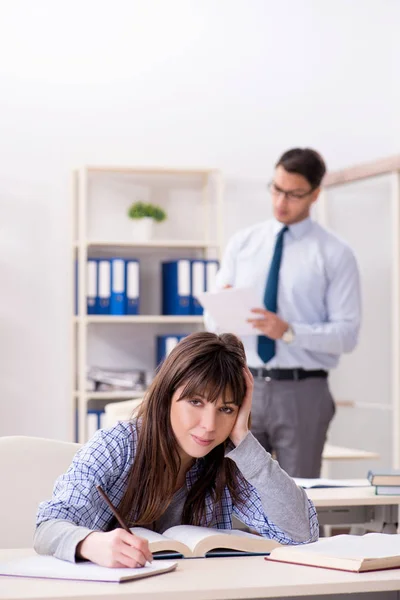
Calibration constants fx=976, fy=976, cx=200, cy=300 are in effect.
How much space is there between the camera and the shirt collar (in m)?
3.53

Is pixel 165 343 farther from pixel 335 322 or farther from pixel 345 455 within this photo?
pixel 335 322

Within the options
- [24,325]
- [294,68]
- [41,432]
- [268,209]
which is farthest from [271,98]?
[41,432]

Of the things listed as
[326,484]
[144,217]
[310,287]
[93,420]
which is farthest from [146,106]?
[326,484]

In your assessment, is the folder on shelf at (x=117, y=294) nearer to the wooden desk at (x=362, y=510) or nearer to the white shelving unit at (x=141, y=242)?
the white shelving unit at (x=141, y=242)

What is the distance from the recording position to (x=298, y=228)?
11.6 ft

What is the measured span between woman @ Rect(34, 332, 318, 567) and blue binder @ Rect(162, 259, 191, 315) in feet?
10.1

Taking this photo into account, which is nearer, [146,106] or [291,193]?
[291,193]

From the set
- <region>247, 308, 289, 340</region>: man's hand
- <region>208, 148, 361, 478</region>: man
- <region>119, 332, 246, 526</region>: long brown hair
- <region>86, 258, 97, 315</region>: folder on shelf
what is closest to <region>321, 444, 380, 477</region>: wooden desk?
<region>208, 148, 361, 478</region>: man

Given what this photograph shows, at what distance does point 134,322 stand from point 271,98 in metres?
1.52

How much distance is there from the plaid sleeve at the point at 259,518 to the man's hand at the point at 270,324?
1.32 metres

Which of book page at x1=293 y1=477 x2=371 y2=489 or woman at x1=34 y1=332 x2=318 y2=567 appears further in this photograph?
book page at x1=293 y1=477 x2=371 y2=489

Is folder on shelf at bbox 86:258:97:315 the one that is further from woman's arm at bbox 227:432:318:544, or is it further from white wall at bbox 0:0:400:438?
woman's arm at bbox 227:432:318:544

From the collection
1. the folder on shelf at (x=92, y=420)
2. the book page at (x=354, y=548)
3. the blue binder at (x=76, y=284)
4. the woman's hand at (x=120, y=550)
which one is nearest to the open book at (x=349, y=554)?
the book page at (x=354, y=548)

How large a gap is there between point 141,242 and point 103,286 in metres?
0.30
